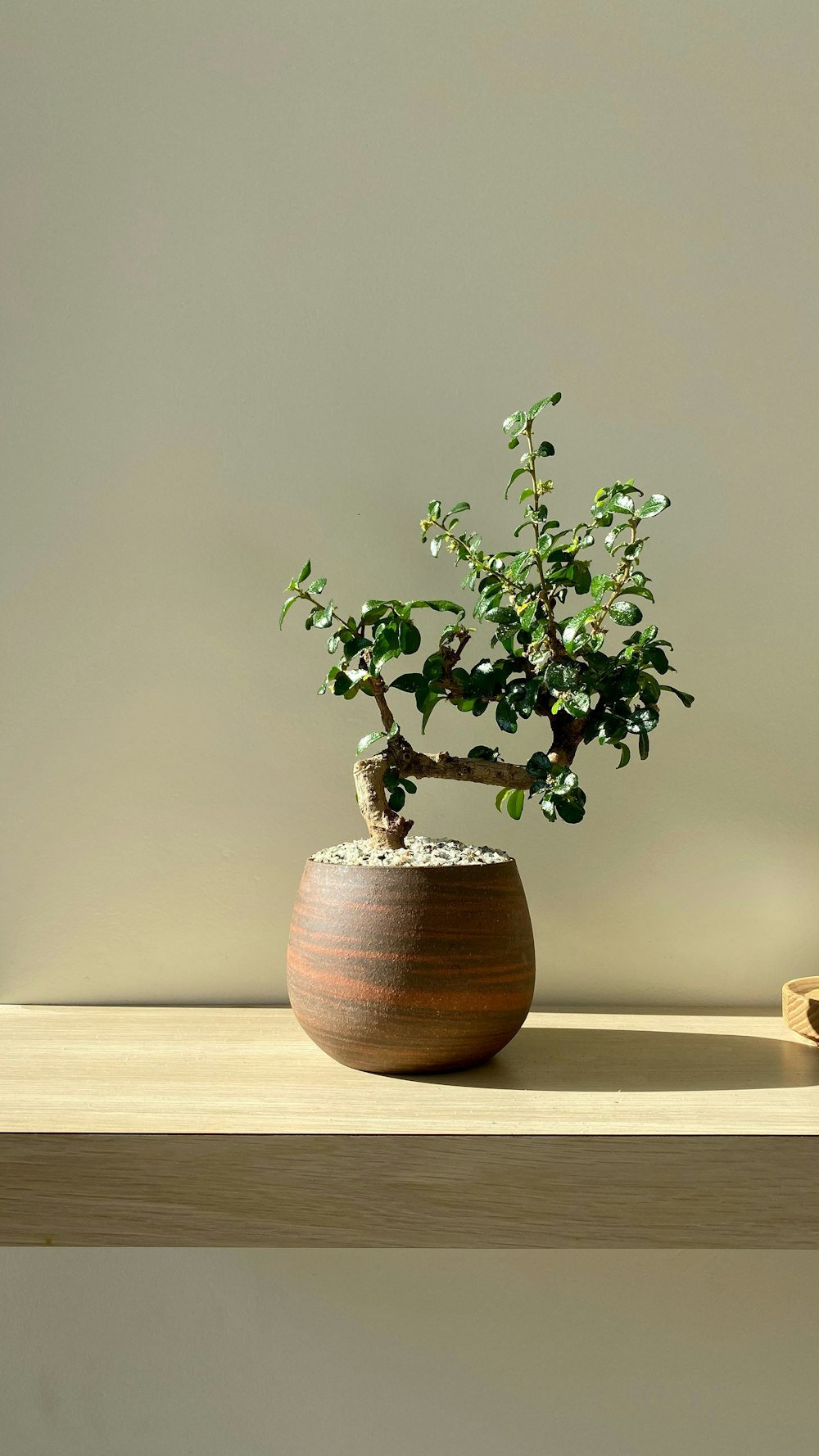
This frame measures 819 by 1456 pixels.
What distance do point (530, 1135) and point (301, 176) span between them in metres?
0.90

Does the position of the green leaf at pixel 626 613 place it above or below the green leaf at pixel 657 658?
above

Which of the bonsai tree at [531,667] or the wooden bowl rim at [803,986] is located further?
the wooden bowl rim at [803,986]

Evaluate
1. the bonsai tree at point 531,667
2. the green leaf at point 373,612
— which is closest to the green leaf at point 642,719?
the bonsai tree at point 531,667

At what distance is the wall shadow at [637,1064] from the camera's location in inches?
32.2

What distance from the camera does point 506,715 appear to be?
2.74 ft

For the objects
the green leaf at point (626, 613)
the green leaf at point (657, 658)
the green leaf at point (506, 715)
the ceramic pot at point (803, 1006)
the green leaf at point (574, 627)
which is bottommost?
the ceramic pot at point (803, 1006)

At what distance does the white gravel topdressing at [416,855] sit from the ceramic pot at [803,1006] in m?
0.29

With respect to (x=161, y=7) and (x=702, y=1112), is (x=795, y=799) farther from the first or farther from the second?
(x=161, y=7)

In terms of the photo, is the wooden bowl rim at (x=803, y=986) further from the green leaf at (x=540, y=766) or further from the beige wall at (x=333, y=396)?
the green leaf at (x=540, y=766)

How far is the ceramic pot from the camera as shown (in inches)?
35.8

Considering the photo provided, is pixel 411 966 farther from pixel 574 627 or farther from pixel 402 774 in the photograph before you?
pixel 574 627
